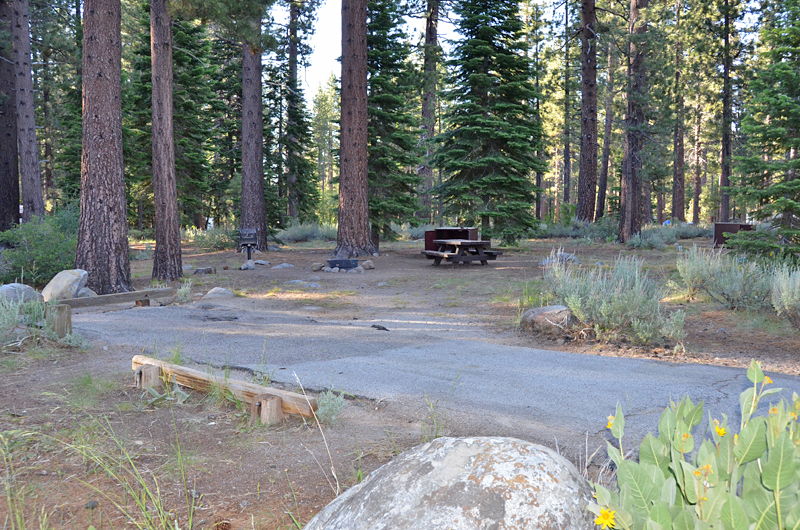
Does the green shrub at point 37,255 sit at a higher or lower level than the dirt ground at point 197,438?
higher

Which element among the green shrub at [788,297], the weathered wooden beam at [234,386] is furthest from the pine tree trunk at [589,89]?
the weathered wooden beam at [234,386]

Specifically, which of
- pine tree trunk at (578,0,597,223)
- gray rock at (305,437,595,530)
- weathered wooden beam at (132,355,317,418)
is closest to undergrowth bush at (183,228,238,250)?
pine tree trunk at (578,0,597,223)

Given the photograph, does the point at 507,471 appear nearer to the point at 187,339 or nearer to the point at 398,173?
the point at 187,339

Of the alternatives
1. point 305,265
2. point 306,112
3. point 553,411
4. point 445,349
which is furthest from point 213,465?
point 306,112

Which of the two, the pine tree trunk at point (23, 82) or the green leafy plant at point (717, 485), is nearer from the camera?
the green leafy plant at point (717, 485)

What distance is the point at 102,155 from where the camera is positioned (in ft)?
34.0

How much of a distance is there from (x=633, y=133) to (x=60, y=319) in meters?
18.4

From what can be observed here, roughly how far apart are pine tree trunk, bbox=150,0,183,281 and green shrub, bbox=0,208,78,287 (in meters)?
1.82

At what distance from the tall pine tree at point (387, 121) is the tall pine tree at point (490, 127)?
4.31ft

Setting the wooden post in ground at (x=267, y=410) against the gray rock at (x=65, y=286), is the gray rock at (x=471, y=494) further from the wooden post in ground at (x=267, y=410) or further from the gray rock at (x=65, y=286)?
the gray rock at (x=65, y=286)

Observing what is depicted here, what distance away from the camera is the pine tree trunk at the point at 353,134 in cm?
A: 1605

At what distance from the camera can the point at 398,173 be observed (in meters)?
19.4

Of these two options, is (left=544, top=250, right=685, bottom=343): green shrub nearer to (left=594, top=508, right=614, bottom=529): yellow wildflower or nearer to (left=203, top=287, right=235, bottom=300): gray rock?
(left=594, top=508, right=614, bottom=529): yellow wildflower

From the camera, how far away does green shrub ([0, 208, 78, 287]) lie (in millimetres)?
11594
